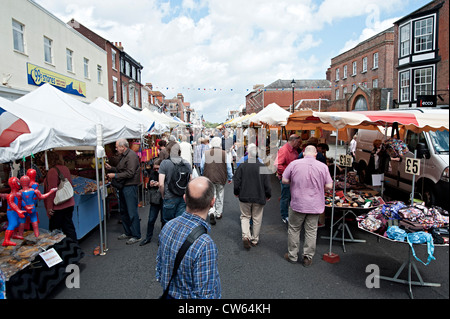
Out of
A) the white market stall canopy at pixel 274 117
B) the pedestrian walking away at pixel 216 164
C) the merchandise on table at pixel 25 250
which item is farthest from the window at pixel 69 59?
the merchandise on table at pixel 25 250

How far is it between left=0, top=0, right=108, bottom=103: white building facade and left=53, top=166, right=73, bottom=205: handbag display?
9.47m

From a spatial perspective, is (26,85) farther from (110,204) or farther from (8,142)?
(8,142)

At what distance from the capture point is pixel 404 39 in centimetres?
2048

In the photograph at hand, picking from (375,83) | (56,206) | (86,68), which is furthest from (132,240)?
(375,83)

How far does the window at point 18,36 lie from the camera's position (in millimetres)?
12213

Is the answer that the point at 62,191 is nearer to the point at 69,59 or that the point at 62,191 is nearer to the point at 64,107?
the point at 64,107

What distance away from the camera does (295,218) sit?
4.36 m

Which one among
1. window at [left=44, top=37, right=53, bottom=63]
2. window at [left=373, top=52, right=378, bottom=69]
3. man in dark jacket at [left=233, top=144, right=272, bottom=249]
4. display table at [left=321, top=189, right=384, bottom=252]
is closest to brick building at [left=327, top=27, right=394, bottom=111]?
window at [left=373, top=52, right=378, bottom=69]

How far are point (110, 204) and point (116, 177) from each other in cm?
263

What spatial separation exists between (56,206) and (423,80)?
22948 mm

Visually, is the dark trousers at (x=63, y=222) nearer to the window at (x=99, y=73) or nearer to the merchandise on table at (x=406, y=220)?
the merchandise on table at (x=406, y=220)

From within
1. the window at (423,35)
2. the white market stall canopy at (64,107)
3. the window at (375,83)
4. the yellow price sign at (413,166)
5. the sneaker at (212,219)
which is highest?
the window at (423,35)

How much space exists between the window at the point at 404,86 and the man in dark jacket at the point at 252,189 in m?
20.7

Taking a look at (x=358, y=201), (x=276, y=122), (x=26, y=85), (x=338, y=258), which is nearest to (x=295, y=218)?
(x=338, y=258)
